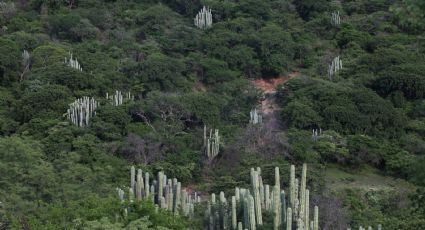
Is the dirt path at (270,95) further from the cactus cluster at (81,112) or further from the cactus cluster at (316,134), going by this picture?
the cactus cluster at (81,112)

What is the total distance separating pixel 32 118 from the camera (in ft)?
80.6

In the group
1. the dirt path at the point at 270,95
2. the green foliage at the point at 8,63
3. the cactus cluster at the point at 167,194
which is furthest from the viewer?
the green foliage at the point at 8,63

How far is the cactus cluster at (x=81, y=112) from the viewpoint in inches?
946

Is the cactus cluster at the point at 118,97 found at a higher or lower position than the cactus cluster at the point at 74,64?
lower

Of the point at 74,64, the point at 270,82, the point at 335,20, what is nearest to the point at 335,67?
the point at 270,82

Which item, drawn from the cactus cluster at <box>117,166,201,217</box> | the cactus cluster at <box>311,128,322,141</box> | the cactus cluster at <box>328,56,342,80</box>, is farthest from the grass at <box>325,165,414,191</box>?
the cactus cluster at <box>328,56,342,80</box>

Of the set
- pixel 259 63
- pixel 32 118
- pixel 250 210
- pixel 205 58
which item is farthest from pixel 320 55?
pixel 250 210

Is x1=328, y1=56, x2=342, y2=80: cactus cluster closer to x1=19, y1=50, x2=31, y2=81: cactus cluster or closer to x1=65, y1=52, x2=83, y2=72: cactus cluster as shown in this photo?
x1=65, y1=52, x2=83, y2=72: cactus cluster

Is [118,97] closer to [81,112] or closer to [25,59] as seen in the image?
[81,112]

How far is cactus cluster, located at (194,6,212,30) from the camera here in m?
37.0

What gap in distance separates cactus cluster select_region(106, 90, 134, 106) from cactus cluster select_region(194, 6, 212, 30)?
33.3 ft

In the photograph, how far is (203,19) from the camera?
37.2 m

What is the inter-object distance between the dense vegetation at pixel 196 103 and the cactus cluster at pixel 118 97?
25 cm

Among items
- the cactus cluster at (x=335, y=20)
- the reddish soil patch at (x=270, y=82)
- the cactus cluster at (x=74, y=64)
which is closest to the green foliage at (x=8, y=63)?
the cactus cluster at (x=74, y=64)
